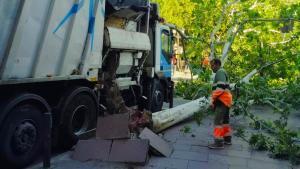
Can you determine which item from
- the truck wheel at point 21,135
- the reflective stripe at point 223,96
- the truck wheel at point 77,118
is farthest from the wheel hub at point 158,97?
the truck wheel at point 21,135

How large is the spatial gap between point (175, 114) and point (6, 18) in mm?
4692

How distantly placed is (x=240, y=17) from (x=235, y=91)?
14.4ft

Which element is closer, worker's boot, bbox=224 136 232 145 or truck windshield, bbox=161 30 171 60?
worker's boot, bbox=224 136 232 145

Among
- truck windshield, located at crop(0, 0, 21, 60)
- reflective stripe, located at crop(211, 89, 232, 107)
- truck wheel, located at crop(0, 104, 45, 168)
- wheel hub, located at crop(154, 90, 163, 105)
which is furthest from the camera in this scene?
wheel hub, located at crop(154, 90, 163, 105)

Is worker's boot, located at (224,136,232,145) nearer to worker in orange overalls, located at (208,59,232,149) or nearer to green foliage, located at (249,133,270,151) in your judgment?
worker in orange overalls, located at (208,59,232,149)

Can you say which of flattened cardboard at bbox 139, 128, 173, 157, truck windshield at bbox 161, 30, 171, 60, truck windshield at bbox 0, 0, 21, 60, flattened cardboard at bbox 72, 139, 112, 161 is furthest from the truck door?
truck windshield at bbox 0, 0, 21, 60

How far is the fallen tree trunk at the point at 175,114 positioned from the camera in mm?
7828

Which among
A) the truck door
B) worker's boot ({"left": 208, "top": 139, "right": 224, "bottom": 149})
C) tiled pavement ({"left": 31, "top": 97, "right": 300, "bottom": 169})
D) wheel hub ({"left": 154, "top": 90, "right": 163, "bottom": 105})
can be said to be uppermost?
the truck door

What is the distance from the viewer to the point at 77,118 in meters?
6.95

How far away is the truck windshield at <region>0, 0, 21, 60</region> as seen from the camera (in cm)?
488

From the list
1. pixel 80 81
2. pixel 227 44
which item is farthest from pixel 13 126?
pixel 227 44

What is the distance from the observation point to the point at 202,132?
8344 mm

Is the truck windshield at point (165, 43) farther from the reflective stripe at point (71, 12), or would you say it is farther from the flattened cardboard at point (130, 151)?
the flattened cardboard at point (130, 151)

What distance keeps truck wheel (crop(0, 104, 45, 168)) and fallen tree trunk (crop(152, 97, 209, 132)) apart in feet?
Result: 8.43
